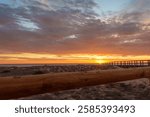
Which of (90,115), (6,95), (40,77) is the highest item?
(40,77)

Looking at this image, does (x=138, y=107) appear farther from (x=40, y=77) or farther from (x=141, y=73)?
(x=40, y=77)

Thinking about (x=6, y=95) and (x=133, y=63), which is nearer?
(x=6, y=95)

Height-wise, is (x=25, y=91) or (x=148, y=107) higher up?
(x=25, y=91)

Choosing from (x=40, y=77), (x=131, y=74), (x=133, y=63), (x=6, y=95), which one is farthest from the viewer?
(x=133, y=63)

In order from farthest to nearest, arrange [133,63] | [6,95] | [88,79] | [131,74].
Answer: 1. [133,63]
2. [131,74]
3. [88,79]
4. [6,95]

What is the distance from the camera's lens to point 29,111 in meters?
4.49

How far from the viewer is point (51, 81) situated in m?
3.30

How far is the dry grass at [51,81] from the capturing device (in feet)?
9.48

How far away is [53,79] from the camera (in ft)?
10.9

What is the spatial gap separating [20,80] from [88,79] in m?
1.20

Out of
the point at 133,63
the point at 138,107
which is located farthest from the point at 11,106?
the point at 133,63

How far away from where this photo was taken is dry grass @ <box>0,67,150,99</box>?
2891 millimetres

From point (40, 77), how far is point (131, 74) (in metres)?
2.15

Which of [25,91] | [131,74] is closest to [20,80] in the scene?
[25,91]
